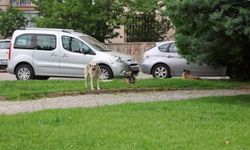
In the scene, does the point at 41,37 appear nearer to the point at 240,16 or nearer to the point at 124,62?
the point at 124,62

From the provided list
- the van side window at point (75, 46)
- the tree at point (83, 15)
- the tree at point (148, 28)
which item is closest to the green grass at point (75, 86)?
the van side window at point (75, 46)

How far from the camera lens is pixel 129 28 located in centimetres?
3356

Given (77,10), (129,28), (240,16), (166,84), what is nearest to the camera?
(240,16)

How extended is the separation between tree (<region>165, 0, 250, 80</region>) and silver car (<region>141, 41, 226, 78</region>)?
178 inches

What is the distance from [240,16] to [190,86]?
14.5ft

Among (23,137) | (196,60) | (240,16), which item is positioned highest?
(240,16)

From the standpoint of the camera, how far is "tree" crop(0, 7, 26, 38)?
121ft

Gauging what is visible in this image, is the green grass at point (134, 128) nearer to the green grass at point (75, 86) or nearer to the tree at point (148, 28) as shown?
the green grass at point (75, 86)

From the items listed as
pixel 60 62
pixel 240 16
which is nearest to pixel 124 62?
pixel 60 62

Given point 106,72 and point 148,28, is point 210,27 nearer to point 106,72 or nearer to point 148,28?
point 106,72

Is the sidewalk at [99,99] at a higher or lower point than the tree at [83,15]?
lower

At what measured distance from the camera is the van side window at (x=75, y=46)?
19125 mm

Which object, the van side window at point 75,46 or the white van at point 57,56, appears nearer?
the white van at point 57,56

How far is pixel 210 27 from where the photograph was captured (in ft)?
42.0
